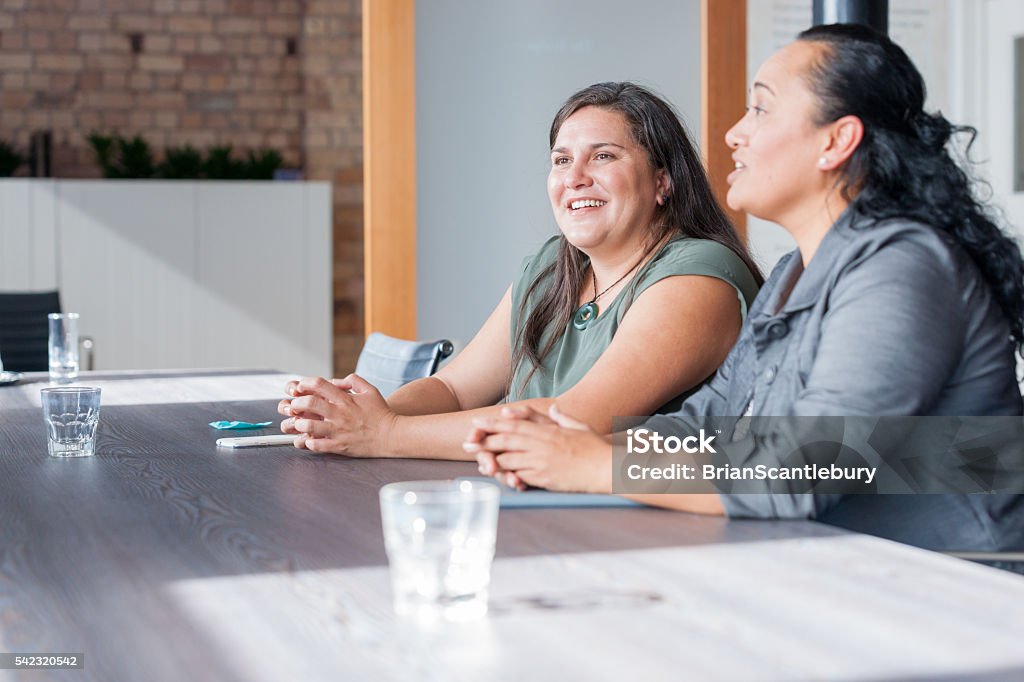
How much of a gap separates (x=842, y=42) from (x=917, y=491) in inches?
22.1

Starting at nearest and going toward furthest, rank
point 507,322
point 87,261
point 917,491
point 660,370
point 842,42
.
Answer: point 917,491 → point 842,42 → point 660,370 → point 507,322 → point 87,261

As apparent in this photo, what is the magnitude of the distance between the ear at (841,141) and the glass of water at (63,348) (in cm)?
214

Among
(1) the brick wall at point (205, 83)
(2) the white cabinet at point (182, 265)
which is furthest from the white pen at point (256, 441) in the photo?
(1) the brick wall at point (205, 83)

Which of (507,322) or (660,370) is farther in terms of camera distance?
(507,322)

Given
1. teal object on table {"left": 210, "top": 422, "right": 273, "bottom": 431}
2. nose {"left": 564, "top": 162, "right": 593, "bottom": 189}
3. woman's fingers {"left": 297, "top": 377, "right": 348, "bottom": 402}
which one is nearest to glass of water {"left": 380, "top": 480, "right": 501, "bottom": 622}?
woman's fingers {"left": 297, "top": 377, "right": 348, "bottom": 402}

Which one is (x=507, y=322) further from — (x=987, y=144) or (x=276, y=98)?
(x=276, y=98)

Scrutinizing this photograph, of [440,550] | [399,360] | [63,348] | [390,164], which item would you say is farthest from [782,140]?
[390,164]

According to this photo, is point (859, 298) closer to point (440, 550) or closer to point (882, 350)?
point (882, 350)

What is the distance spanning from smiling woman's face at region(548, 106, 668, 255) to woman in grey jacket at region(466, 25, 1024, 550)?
50 cm

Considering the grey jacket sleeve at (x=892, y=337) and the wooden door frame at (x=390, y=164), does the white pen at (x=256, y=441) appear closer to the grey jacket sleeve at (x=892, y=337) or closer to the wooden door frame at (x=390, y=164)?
the grey jacket sleeve at (x=892, y=337)

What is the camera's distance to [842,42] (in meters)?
1.50

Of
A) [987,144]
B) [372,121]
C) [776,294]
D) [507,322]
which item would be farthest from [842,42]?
Answer: [987,144]

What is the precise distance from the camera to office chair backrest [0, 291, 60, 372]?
15.1ft

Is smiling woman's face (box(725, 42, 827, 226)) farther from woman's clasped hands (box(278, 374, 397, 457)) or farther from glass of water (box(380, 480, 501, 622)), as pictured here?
glass of water (box(380, 480, 501, 622))
